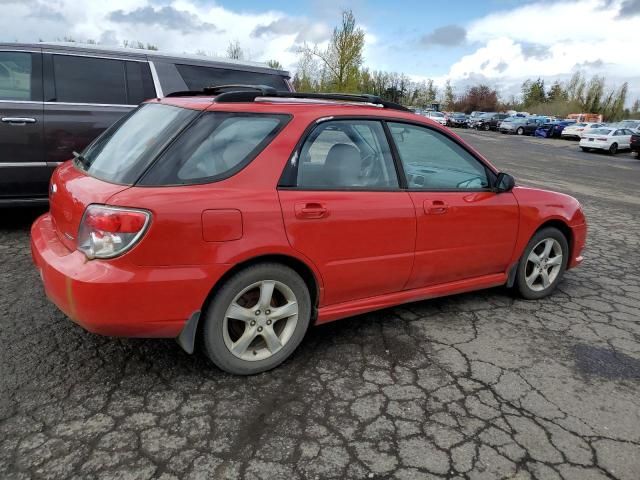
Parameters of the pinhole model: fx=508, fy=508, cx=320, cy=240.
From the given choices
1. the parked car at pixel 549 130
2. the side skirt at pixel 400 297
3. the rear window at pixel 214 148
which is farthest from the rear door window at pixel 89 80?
the parked car at pixel 549 130

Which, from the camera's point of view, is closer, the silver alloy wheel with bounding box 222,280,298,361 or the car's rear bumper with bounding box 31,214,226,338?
the car's rear bumper with bounding box 31,214,226,338

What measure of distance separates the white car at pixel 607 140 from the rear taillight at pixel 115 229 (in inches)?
1169

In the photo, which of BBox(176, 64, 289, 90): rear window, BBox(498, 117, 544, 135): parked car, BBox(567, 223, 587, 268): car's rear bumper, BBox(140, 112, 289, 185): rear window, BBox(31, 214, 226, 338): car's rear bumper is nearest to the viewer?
BBox(31, 214, 226, 338): car's rear bumper

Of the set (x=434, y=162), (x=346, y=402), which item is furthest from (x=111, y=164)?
(x=434, y=162)

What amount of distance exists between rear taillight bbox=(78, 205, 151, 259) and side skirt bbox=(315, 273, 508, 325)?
1187 millimetres

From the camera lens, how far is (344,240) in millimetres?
3029

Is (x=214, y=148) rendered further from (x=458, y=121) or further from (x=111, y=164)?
(x=458, y=121)

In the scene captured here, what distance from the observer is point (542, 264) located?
4270mm

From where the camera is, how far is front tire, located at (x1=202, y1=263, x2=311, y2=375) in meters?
2.72

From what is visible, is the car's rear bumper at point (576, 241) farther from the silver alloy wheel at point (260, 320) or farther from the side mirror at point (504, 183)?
the silver alloy wheel at point (260, 320)

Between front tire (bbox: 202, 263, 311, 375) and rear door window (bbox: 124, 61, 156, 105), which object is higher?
rear door window (bbox: 124, 61, 156, 105)

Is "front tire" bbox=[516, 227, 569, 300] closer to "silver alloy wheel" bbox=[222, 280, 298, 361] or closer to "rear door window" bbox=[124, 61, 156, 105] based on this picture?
"silver alloy wheel" bbox=[222, 280, 298, 361]

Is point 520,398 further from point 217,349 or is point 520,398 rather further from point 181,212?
point 181,212

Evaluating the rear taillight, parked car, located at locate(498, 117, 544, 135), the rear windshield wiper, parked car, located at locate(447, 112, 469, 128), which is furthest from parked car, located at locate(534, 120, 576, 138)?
the rear taillight
